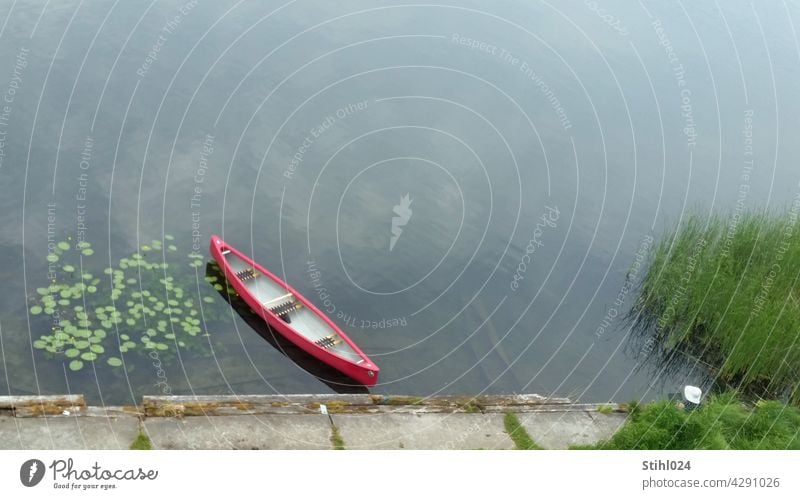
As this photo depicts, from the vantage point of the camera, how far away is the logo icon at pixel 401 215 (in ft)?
48.9

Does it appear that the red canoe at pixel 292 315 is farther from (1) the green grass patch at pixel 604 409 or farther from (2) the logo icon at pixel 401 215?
(1) the green grass patch at pixel 604 409

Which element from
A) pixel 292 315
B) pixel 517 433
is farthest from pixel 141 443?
pixel 292 315

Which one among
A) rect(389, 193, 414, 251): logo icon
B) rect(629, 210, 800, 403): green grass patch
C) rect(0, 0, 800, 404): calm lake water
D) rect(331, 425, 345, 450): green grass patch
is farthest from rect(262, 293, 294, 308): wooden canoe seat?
rect(629, 210, 800, 403): green grass patch

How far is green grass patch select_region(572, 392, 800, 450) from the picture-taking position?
25.8ft

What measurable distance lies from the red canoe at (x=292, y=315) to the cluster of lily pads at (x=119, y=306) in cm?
34

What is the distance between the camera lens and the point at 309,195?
15.1 m

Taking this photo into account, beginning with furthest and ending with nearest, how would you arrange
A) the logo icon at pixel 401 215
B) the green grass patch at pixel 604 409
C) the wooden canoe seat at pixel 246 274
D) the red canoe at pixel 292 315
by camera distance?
the logo icon at pixel 401 215 < the wooden canoe seat at pixel 246 274 < the red canoe at pixel 292 315 < the green grass patch at pixel 604 409

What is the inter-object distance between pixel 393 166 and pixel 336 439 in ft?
25.3

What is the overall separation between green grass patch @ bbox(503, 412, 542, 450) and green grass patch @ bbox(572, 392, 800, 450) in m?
0.49
